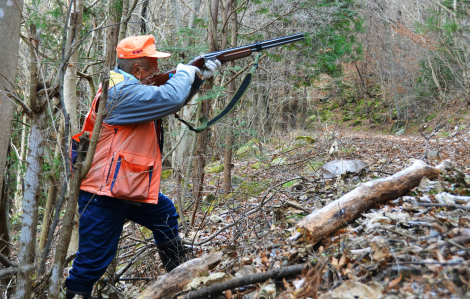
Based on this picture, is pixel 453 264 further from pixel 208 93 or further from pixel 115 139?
pixel 208 93

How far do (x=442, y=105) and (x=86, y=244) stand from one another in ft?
69.8

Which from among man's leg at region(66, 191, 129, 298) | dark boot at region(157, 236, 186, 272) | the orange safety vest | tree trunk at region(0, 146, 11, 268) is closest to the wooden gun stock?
the orange safety vest

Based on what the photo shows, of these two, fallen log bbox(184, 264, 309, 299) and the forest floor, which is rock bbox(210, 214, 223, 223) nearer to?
the forest floor

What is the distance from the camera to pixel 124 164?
3.07 metres

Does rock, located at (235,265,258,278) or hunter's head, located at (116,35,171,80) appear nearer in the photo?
rock, located at (235,265,258,278)

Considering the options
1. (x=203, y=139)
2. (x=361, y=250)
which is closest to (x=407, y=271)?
(x=361, y=250)

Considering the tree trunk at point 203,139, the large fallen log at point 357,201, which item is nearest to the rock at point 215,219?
the tree trunk at point 203,139

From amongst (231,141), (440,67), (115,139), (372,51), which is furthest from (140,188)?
(372,51)

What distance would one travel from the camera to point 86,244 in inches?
120

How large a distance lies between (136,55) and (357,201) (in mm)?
2499

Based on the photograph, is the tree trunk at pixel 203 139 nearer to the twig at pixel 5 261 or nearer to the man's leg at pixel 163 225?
the man's leg at pixel 163 225

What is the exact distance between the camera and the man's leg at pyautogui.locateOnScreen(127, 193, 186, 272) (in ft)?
11.6

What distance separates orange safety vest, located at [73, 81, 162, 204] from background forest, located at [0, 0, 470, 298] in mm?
305

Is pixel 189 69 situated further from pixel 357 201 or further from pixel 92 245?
pixel 357 201
